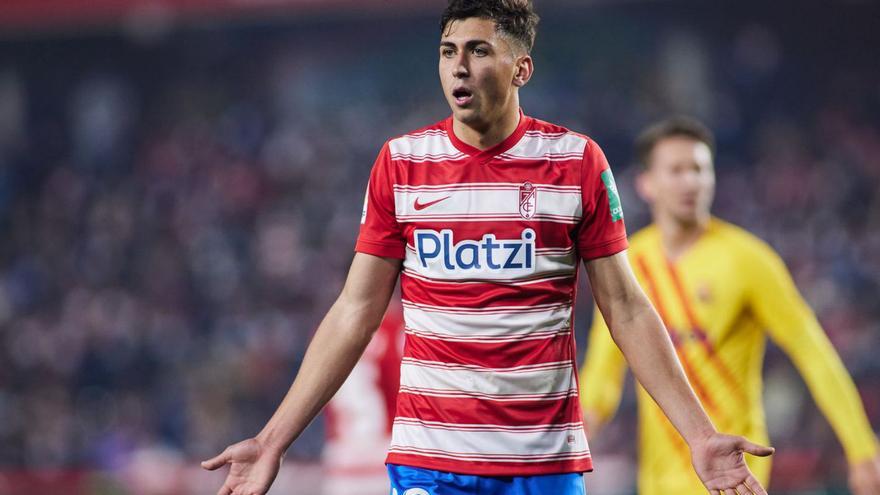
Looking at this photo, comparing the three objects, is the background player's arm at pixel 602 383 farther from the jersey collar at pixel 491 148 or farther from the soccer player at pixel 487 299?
the jersey collar at pixel 491 148

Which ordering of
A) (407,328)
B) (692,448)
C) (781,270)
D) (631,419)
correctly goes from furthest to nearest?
(631,419) < (781,270) < (407,328) < (692,448)

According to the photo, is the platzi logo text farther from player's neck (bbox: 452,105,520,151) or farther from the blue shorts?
the blue shorts

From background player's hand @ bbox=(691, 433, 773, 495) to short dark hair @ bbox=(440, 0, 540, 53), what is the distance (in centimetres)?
126

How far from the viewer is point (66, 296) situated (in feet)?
53.2

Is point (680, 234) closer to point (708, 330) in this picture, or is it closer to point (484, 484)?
point (708, 330)

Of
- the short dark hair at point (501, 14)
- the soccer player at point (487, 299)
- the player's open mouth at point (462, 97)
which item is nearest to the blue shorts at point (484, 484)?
the soccer player at point (487, 299)

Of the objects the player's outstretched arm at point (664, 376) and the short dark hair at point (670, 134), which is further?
the short dark hair at point (670, 134)

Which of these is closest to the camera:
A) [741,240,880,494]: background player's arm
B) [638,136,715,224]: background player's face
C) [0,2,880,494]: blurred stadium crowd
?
[741,240,880,494]: background player's arm

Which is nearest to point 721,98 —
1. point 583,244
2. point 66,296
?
point 66,296

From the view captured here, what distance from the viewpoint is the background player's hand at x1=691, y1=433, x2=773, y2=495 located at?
318cm

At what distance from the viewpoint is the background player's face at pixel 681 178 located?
5402 mm

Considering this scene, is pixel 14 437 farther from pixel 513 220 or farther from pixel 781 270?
pixel 513 220

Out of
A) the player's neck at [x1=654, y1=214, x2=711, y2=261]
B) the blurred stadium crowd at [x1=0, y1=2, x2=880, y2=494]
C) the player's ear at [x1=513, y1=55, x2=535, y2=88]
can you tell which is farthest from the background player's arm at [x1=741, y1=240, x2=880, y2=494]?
the blurred stadium crowd at [x1=0, y1=2, x2=880, y2=494]

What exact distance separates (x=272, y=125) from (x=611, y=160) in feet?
19.7
